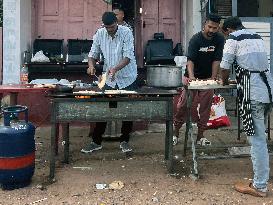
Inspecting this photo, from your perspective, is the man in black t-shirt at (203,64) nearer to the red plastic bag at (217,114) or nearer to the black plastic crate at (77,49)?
the red plastic bag at (217,114)

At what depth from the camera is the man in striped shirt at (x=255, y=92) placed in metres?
4.28

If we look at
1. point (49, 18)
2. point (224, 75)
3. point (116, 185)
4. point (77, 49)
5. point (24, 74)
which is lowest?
point (116, 185)

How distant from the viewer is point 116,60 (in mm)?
6020

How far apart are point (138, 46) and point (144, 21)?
79 centimetres

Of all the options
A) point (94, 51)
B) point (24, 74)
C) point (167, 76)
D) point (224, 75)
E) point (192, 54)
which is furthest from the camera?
point (24, 74)

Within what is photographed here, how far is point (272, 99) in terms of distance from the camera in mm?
4336

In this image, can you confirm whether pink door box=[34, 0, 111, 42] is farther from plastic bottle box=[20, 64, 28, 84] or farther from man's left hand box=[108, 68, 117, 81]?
man's left hand box=[108, 68, 117, 81]

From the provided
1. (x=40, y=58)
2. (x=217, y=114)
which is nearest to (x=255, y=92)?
(x=217, y=114)

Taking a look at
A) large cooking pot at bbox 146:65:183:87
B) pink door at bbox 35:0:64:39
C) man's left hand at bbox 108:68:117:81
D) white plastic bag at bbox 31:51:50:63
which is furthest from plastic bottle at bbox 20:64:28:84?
man's left hand at bbox 108:68:117:81

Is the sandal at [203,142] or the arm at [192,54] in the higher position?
the arm at [192,54]

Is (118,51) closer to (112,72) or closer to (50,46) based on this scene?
(112,72)

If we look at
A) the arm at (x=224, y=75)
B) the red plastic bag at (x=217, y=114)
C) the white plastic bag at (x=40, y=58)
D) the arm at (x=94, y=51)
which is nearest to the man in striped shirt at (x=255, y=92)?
the arm at (x=224, y=75)

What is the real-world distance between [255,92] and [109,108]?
1817 millimetres

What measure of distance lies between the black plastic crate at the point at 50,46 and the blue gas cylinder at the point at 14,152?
19.9 ft
